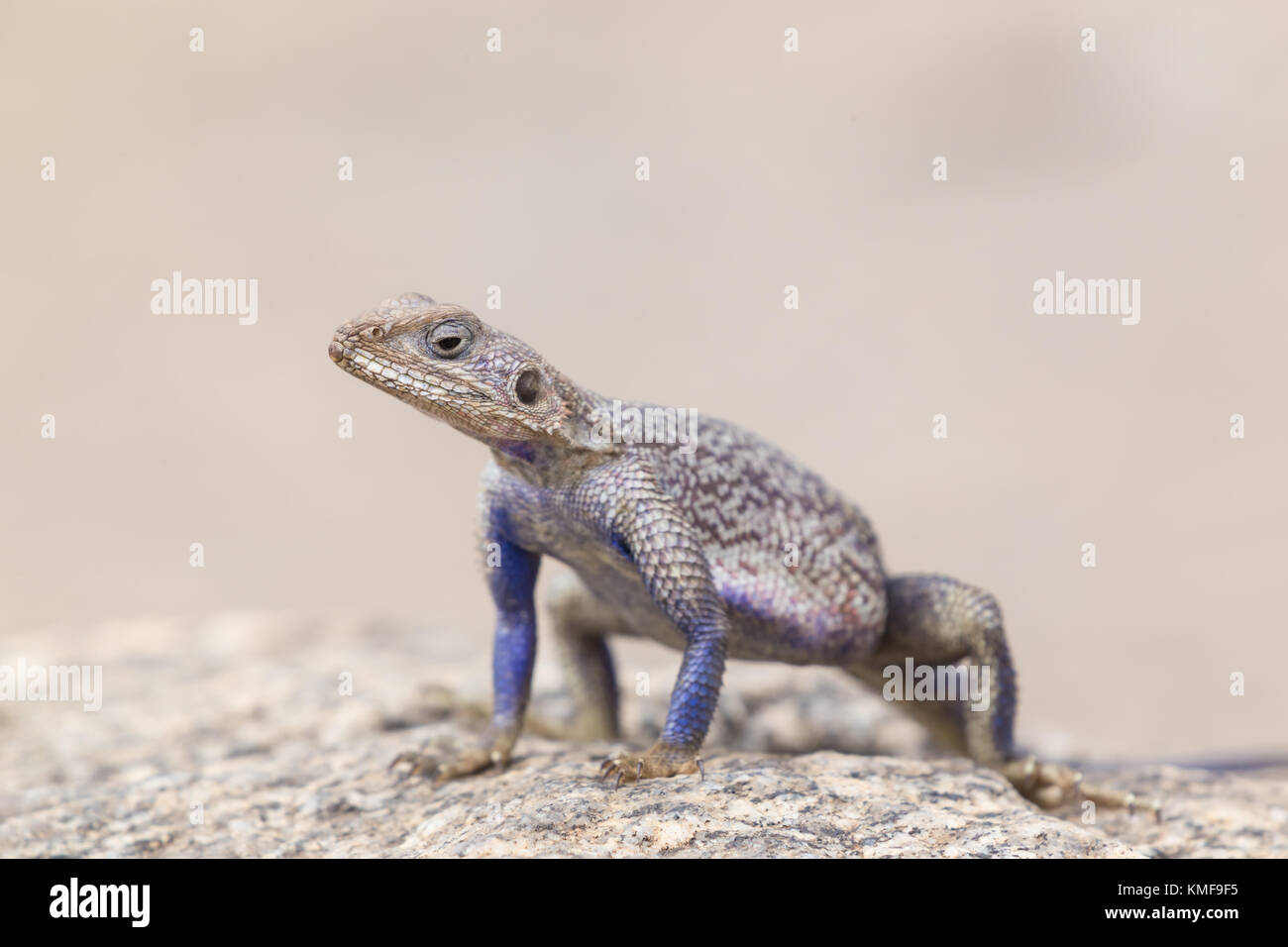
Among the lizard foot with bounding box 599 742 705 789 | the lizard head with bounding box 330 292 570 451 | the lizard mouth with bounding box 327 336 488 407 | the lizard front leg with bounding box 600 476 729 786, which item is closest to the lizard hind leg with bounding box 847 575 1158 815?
the lizard front leg with bounding box 600 476 729 786

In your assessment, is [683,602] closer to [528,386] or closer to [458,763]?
[528,386]

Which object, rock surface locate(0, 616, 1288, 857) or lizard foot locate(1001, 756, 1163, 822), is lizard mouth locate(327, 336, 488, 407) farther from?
lizard foot locate(1001, 756, 1163, 822)

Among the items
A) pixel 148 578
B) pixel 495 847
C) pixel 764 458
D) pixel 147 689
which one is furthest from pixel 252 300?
pixel 495 847

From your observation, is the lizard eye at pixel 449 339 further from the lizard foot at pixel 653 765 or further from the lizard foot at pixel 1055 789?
the lizard foot at pixel 1055 789

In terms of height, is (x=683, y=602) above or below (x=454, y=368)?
below

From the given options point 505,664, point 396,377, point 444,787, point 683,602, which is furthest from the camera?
point 505,664

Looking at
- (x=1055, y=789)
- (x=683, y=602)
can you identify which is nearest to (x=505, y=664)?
(x=683, y=602)
